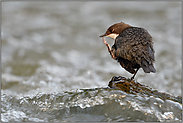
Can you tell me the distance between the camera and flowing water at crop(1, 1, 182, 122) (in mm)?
3146

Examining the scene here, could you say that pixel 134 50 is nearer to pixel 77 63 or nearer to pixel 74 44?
pixel 77 63

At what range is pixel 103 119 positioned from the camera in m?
3.01

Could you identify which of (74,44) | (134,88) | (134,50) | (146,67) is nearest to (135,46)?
(134,50)

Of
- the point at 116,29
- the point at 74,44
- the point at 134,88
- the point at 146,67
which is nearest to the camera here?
the point at 146,67

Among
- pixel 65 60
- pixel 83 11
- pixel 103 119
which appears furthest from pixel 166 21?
pixel 103 119

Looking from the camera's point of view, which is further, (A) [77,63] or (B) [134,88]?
(A) [77,63]

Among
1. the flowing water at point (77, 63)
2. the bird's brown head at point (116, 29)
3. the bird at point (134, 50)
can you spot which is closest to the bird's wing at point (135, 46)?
the bird at point (134, 50)

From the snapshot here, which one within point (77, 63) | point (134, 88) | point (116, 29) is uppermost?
point (77, 63)

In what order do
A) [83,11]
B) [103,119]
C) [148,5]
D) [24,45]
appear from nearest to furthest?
[103,119], [24,45], [83,11], [148,5]

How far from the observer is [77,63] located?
7387 mm

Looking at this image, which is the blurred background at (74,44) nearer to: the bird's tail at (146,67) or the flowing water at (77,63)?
the flowing water at (77,63)

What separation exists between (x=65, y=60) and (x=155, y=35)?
403cm

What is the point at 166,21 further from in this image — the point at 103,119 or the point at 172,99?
the point at 103,119

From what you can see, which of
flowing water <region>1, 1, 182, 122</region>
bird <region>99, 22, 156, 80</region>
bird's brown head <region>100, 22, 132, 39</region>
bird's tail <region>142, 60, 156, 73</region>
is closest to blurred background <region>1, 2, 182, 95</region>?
flowing water <region>1, 1, 182, 122</region>
